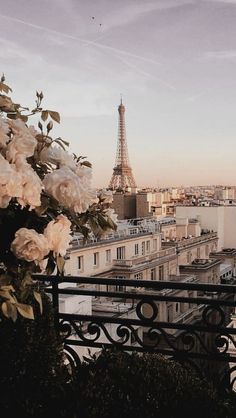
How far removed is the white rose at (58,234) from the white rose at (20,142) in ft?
0.83

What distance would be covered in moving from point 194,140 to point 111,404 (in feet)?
167

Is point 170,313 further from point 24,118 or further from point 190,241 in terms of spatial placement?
point 24,118

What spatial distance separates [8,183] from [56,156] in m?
0.33

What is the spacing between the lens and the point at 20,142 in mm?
1888

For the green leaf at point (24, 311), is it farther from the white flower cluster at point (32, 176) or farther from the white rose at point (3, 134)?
the white rose at point (3, 134)

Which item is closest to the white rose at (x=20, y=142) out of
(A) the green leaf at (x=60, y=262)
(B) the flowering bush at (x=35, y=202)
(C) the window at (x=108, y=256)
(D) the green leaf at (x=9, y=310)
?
(B) the flowering bush at (x=35, y=202)

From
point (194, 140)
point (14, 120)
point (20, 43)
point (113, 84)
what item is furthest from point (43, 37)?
point (194, 140)

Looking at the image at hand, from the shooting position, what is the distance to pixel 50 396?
1978 mm

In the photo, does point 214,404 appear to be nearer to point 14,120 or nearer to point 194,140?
point 14,120

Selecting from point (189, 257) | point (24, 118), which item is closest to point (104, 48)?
point (24, 118)

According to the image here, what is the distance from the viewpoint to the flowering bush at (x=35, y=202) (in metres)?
1.76

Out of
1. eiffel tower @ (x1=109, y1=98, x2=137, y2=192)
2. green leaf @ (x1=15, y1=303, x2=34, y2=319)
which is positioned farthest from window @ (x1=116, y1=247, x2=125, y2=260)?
eiffel tower @ (x1=109, y1=98, x2=137, y2=192)

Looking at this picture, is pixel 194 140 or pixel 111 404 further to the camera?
pixel 194 140

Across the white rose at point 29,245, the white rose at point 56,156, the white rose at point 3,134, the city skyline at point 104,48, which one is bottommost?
the white rose at point 29,245
